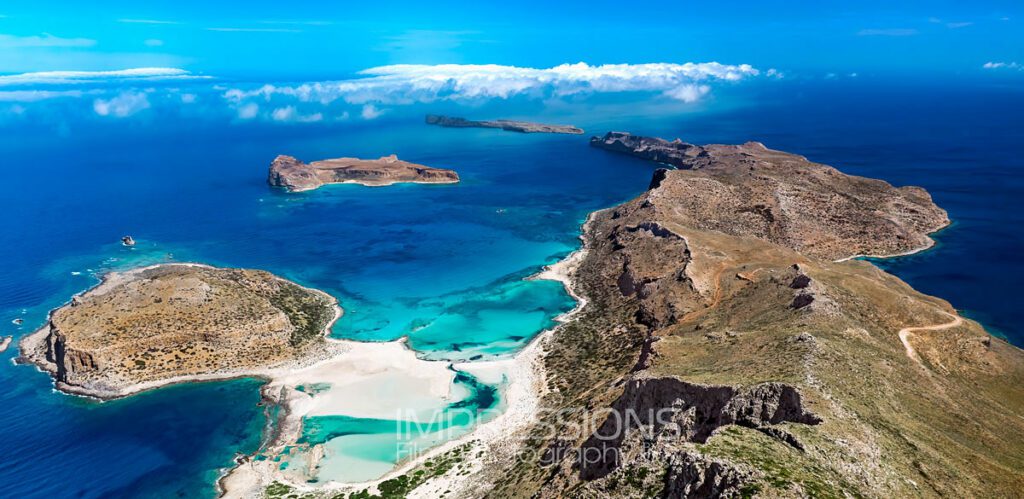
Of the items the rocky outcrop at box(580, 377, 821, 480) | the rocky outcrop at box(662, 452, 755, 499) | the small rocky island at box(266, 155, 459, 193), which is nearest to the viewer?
the rocky outcrop at box(662, 452, 755, 499)

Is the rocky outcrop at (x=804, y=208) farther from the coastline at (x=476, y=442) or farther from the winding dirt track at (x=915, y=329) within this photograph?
the coastline at (x=476, y=442)

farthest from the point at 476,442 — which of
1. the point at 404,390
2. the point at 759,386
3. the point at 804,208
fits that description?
the point at 804,208

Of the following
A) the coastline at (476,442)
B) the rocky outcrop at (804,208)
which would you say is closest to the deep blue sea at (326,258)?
the coastline at (476,442)

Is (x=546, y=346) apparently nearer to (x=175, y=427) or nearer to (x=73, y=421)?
(x=175, y=427)

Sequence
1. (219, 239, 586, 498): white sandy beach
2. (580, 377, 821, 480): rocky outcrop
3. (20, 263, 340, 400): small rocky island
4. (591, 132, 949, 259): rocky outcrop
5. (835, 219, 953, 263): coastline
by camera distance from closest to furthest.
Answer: (580, 377, 821, 480): rocky outcrop → (219, 239, 586, 498): white sandy beach → (20, 263, 340, 400): small rocky island → (835, 219, 953, 263): coastline → (591, 132, 949, 259): rocky outcrop

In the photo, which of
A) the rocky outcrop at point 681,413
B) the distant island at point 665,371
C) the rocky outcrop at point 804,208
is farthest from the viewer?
the rocky outcrop at point 804,208

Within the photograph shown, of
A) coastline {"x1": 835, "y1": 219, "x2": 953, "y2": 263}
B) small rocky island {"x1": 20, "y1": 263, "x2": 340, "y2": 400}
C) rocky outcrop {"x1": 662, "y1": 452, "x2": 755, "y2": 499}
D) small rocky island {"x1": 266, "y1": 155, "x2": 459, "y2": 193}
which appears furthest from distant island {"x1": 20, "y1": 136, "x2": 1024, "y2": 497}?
small rocky island {"x1": 266, "y1": 155, "x2": 459, "y2": 193}

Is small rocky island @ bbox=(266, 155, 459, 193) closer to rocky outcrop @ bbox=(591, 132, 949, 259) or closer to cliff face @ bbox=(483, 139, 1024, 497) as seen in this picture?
rocky outcrop @ bbox=(591, 132, 949, 259)
